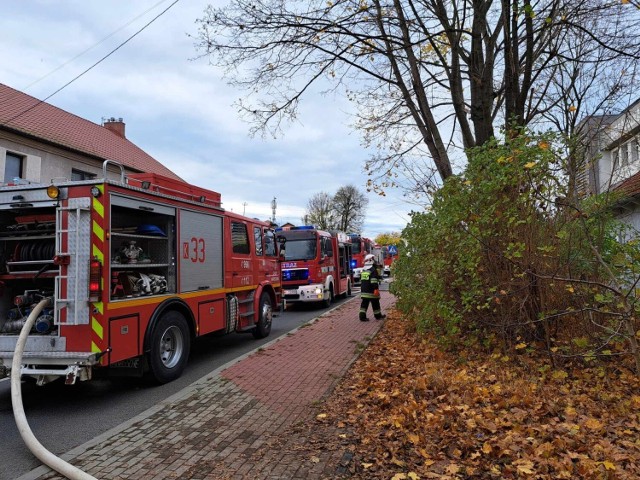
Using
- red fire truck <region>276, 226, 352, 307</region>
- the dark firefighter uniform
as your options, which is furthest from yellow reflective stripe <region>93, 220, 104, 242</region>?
red fire truck <region>276, 226, 352, 307</region>

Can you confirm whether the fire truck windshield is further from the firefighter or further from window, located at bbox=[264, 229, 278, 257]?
window, located at bbox=[264, 229, 278, 257]

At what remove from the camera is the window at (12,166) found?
18.8 meters

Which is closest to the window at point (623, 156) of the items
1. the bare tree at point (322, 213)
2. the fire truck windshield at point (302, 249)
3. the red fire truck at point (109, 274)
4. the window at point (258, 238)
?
the red fire truck at point (109, 274)

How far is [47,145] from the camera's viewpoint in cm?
2059

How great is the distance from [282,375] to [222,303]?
206 centimetres

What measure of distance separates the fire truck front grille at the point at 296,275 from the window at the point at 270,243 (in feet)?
13.3

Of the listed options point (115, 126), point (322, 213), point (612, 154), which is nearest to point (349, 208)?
point (322, 213)

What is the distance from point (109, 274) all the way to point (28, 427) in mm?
1724

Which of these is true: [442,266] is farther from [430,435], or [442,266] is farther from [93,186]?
[93,186]

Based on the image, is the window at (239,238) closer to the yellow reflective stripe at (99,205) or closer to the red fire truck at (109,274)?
the red fire truck at (109,274)

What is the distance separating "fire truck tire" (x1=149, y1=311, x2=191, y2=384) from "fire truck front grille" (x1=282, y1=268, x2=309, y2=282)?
8.20 meters

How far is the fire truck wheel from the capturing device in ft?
31.9

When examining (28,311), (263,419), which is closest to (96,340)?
(28,311)

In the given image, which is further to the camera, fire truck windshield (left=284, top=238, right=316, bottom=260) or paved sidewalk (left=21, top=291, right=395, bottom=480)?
fire truck windshield (left=284, top=238, right=316, bottom=260)
